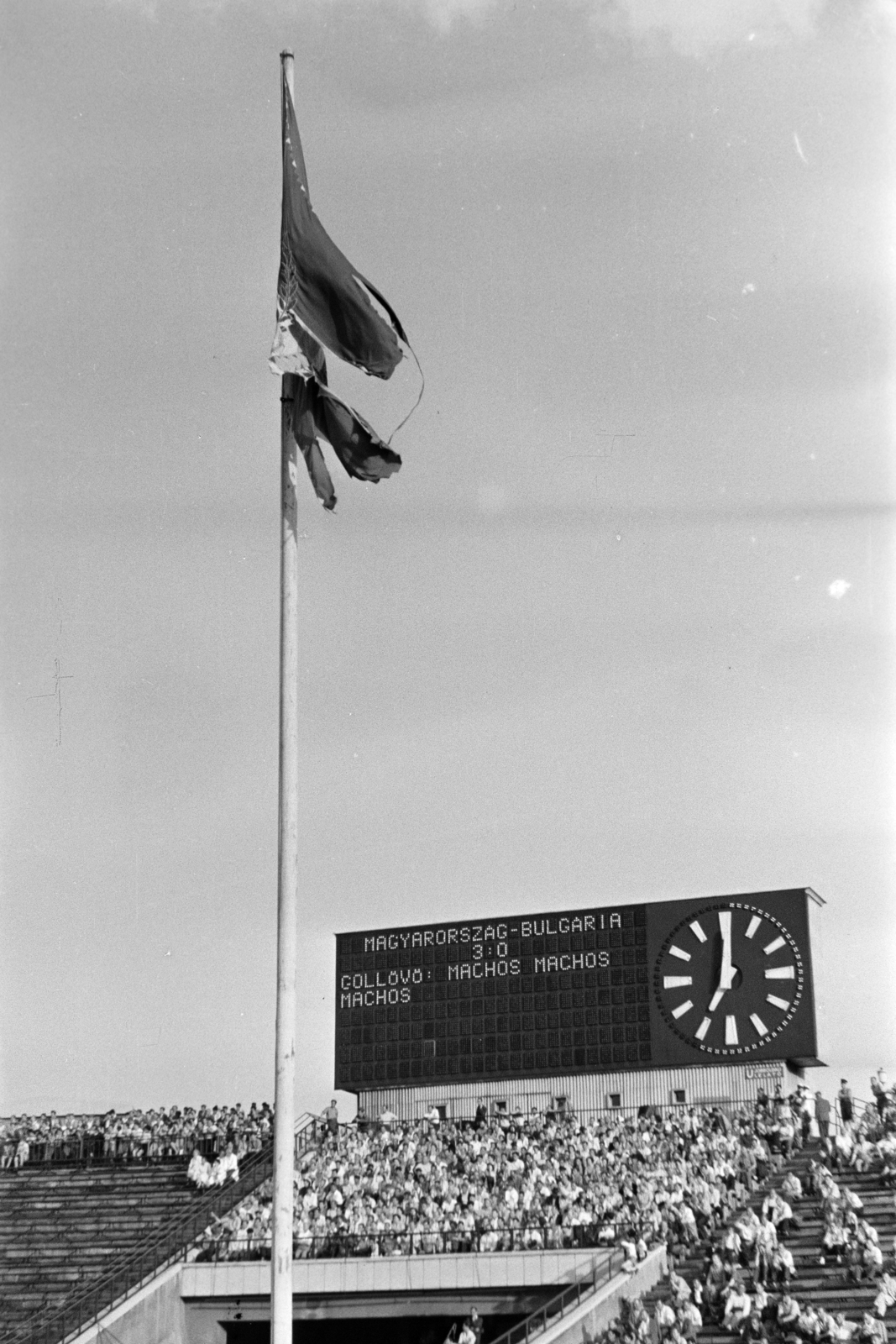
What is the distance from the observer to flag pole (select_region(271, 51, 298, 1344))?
47.6ft

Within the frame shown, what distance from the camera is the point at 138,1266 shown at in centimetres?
3828

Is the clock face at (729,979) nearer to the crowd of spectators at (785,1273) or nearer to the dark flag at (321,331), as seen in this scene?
the crowd of spectators at (785,1273)

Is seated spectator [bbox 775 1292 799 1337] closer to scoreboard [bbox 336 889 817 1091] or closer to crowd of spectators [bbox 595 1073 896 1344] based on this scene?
crowd of spectators [bbox 595 1073 896 1344]

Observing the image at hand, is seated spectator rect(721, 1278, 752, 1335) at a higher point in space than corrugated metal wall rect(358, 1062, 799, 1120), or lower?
lower

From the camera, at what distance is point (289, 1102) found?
14.9 m

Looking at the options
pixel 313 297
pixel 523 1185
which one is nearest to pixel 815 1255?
pixel 523 1185

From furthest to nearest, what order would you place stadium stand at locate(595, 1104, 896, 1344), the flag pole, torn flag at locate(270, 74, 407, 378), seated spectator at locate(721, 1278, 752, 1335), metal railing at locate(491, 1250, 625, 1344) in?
metal railing at locate(491, 1250, 625, 1344)
seated spectator at locate(721, 1278, 752, 1335)
stadium stand at locate(595, 1104, 896, 1344)
torn flag at locate(270, 74, 407, 378)
the flag pole

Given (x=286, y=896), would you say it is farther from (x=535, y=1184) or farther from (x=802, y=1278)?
(x=535, y=1184)

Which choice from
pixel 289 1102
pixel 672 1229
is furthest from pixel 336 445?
pixel 672 1229

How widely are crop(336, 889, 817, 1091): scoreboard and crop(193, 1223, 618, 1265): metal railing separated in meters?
6.48

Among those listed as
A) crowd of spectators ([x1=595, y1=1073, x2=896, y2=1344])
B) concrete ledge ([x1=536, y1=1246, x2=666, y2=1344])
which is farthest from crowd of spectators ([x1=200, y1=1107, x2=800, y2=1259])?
crowd of spectators ([x1=595, y1=1073, x2=896, y2=1344])

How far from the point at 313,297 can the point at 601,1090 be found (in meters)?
29.2

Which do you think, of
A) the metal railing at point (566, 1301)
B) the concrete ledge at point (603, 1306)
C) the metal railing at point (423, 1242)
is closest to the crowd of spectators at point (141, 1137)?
the metal railing at point (423, 1242)

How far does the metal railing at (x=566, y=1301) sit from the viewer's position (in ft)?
105
